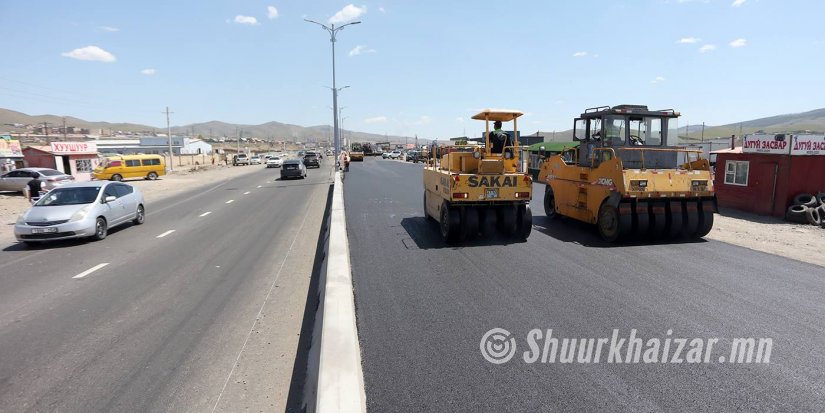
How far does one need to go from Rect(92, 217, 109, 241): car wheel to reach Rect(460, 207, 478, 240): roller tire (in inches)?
363

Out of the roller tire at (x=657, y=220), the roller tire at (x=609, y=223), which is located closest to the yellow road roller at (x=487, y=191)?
the roller tire at (x=609, y=223)

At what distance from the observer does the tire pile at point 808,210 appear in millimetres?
12833

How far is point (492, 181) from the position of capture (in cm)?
973

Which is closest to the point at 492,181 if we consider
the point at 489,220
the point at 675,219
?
the point at 489,220

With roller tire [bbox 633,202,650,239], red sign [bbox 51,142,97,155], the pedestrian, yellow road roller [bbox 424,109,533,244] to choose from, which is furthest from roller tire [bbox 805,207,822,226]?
red sign [bbox 51,142,97,155]

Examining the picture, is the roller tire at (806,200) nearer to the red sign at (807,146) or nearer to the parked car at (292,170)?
the red sign at (807,146)

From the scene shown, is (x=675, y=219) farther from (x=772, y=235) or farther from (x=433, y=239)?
(x=433, y=239)

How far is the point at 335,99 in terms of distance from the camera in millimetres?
37281

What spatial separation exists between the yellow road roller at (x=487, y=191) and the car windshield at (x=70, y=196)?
9225 millimetres

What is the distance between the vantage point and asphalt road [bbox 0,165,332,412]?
4086 mm

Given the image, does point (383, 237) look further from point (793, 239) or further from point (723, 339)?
point (793, 239)

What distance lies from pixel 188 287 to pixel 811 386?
7.95 meters

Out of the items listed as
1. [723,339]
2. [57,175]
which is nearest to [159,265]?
[723,339]

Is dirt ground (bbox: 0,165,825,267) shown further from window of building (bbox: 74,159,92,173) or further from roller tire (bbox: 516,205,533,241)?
window of building (bbox: 74,159,92,173)
